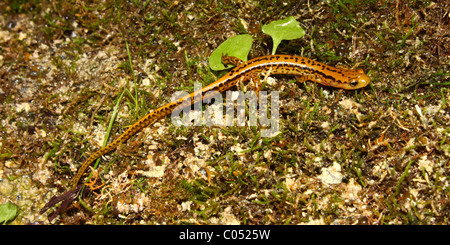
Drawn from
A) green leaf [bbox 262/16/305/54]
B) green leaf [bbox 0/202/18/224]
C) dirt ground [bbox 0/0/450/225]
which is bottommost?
green leaf [bbox 0/202/18/224]

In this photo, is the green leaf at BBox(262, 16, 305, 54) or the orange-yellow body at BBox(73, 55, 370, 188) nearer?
the orange-yellow body at BBox(73, 55, 370, 188)

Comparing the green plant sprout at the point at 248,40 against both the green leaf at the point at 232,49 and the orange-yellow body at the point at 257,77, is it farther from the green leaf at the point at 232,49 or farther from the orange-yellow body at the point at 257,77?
the orange-yellow body at the point at 257,77

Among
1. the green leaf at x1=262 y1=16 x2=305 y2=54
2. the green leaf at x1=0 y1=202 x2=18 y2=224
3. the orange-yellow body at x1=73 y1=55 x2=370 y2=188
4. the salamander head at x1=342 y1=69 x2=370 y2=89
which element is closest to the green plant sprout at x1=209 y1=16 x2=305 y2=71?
the green leaf at x1=262 y1=16 x2=305 y2=54

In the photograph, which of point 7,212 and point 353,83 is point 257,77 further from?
point 7,212

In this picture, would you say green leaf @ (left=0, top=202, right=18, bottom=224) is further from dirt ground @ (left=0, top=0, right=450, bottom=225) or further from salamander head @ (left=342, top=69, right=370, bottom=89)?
salamander head @ (left=342, top=69, right=370, bottom=89)

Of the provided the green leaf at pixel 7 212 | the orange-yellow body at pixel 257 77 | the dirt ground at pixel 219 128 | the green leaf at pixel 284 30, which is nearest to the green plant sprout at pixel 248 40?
the green leaf at pixel 284 30

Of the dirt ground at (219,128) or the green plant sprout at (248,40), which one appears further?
the green plant sprout at (248,40)

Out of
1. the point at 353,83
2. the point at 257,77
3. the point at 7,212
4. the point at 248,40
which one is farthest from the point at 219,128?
the point at 7,212
